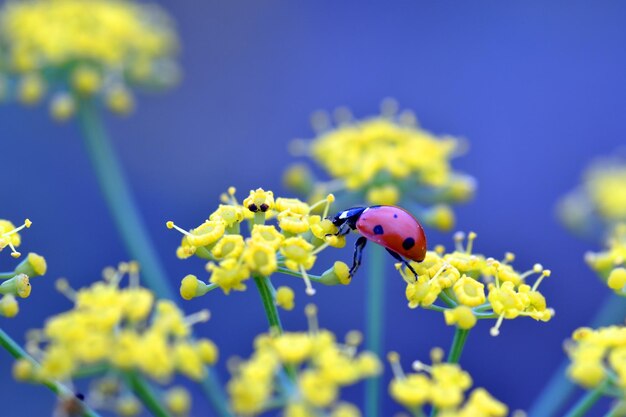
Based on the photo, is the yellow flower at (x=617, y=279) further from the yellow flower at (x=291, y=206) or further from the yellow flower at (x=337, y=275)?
the yellow flower at (x=291, y=206)

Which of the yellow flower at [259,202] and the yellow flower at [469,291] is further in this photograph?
the yellow flower at [259,202]

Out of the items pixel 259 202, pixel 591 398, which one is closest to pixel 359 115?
pixel 259 202

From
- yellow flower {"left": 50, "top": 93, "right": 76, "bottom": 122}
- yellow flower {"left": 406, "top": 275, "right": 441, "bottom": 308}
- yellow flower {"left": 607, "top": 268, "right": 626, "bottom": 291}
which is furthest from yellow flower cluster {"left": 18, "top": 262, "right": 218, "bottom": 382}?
yellow flower {"left": 50, "top": 93, "right": 76, "bottom": 122}

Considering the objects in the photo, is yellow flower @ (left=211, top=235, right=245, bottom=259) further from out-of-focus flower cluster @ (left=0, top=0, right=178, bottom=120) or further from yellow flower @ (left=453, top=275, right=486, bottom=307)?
out-of-focus flower cluster @ (left=0, top=0, right=178, bottom=120)

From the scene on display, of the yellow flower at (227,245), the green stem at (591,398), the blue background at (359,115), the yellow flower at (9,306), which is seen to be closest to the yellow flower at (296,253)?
the yellow flower at (227,245)

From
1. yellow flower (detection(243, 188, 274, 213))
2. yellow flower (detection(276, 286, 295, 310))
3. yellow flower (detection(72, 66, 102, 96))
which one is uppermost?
yellow flower (detection(72, 66, 102, 96))

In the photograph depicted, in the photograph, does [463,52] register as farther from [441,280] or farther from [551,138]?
[441,280]

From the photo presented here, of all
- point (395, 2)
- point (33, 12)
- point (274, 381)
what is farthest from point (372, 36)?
point (274, 381)
